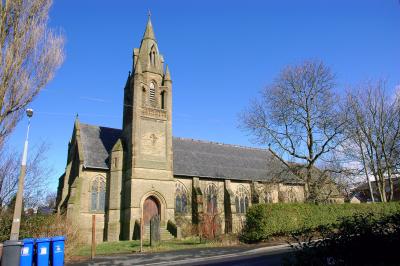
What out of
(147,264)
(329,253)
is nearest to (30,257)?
(147,264)

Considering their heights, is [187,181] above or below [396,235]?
above

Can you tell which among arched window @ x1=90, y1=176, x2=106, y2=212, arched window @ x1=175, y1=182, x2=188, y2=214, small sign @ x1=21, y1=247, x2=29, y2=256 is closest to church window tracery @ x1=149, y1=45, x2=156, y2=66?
arched window @ x1=175, y1=182, x2=188, y2=214

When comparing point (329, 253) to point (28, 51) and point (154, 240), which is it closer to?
point (28, 51)

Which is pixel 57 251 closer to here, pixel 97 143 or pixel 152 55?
pixel 97 143

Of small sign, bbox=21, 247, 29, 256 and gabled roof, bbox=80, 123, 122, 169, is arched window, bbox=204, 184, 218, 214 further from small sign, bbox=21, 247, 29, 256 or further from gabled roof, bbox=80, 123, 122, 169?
small sign, bbox=21, 247, 29, 256

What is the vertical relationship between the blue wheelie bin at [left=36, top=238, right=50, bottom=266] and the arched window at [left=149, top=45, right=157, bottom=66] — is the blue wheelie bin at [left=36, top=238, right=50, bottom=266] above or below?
below

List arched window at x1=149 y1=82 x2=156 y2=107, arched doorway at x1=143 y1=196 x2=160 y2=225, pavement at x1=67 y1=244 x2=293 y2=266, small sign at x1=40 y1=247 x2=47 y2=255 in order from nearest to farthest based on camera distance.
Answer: small sign at x1=40 y1=247 x2=47 y2=255, pavement at x1=67 y1=244 x2=293 y2=266, arched doorway at x1=143 y1=196 x2=160 y2=225, arched window at x1=149 y1=82 x2=156 y2=107

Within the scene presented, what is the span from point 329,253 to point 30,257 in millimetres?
10168

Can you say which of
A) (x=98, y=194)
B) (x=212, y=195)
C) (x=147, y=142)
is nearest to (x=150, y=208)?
(x=98, y=194)

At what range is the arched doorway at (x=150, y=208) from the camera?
28906 millimetres

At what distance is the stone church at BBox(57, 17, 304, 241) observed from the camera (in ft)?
92.6

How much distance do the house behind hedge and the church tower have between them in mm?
82

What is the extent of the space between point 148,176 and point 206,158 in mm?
9732

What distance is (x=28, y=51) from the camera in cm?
1484
